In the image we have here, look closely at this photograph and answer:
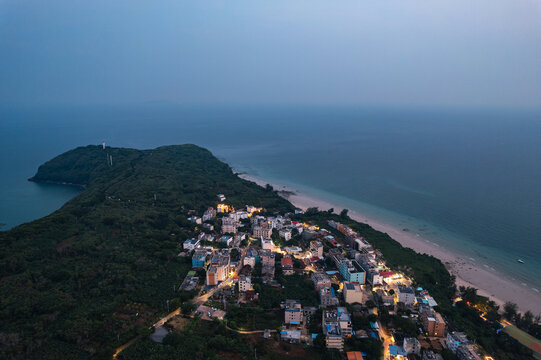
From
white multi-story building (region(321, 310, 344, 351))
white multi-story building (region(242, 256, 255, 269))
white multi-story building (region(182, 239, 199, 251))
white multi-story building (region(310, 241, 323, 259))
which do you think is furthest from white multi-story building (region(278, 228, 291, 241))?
white multi-story building (region(321, 310, 344, 351))

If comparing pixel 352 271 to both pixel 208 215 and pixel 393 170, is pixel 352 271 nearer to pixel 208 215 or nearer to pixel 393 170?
pixel 208 215

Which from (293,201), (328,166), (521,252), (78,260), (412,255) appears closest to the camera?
(78,260)

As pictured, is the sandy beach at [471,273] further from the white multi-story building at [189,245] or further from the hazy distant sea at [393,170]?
the white multi-story building at [189,245]

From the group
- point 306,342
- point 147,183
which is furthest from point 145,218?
point 306,342

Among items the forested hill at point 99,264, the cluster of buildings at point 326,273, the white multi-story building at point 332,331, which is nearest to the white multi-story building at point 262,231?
the cluster of buildings at point 326,273

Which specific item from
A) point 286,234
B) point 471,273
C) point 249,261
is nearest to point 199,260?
point 249,261

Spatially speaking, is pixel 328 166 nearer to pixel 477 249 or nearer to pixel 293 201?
pixel 293 201
